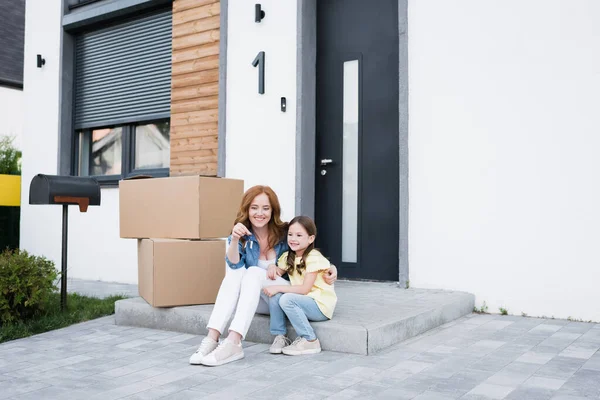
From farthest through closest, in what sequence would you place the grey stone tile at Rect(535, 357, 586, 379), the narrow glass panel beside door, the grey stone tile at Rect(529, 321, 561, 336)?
the narrow glass panel beside door < the grey stone tile at Rect(529, 321, 561, 336) < the grey stone tile at Rect(535, 357, 586, 379)

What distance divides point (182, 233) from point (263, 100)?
2.07 m

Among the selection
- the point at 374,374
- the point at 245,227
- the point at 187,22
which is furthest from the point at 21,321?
the point at 187,22

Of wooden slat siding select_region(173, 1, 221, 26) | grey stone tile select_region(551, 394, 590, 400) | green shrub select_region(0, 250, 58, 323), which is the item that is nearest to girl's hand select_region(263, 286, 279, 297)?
grey stone tile select_region(551, 394, 590, 400)

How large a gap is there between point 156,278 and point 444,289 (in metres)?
2.26

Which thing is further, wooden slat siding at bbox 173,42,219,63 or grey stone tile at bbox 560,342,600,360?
wooden slat siding at bbox 173,42,219,63

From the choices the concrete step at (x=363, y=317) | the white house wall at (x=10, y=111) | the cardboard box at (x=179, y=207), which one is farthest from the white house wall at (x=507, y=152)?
the white house wall at (x=10, y=111)

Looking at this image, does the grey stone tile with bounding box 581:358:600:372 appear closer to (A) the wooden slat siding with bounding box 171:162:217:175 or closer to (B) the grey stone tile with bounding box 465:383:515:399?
(B) the grey stone tile with bounding box 465:383:515:399

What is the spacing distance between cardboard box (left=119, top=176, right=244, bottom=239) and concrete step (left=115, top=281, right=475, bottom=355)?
1.76 ft

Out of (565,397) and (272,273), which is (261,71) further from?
(565,397)

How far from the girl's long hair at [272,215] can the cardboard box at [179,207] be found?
0.66m

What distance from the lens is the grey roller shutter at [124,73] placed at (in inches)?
278

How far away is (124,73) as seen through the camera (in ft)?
24.5

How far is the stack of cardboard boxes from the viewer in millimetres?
4184

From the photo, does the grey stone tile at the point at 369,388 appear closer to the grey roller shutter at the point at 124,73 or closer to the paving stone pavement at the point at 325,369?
the paving stone pavement at the point at 325,369
